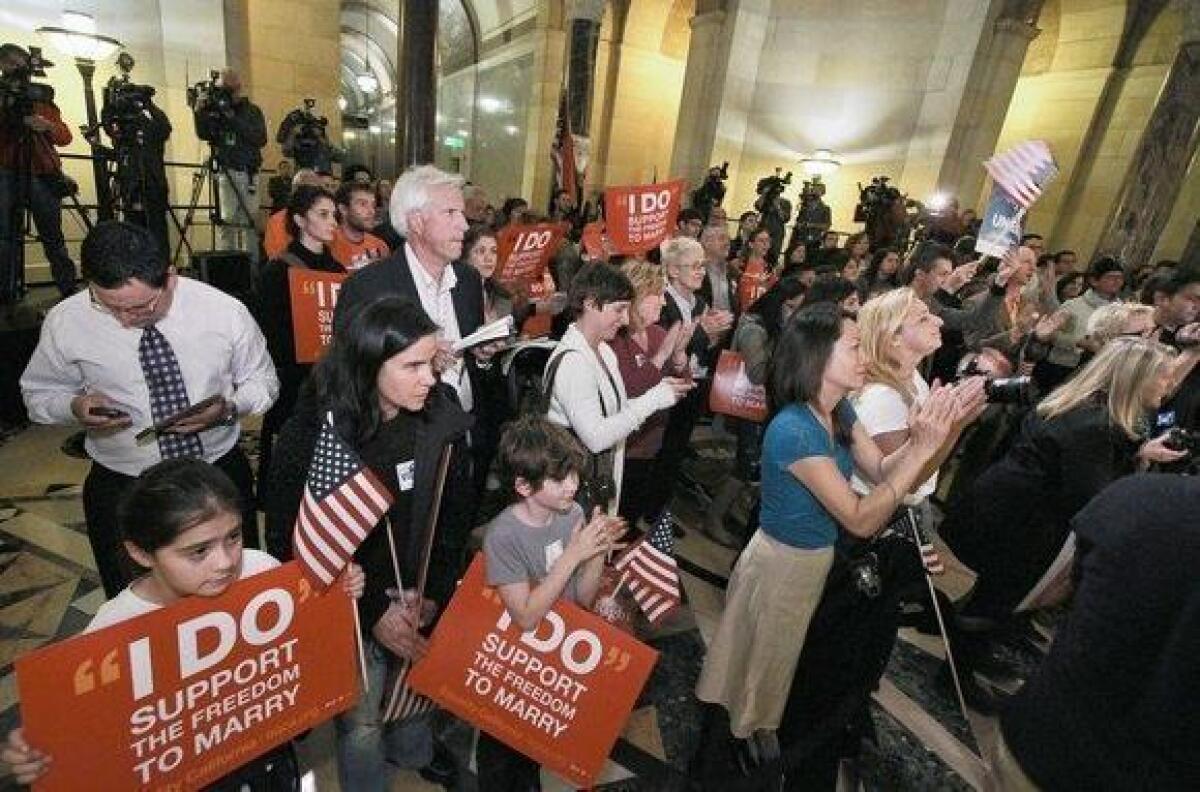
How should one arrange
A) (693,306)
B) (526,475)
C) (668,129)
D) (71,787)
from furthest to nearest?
1. (668,129)
2. (693,306)
3. (526,475)
4. (71,787)

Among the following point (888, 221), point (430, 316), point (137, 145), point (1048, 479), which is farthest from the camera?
point (888, 221)

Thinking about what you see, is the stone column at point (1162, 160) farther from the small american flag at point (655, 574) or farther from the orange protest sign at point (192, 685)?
the orange protest sign at point (192, 685)

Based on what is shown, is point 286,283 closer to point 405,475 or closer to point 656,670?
point 405,475

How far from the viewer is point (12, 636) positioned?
2.84m

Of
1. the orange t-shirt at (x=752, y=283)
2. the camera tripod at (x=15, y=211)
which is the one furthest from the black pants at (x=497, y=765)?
the camera tripod at (x=15, y=211)

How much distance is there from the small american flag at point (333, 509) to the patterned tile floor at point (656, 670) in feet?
4.22

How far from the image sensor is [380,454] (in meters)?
1.96

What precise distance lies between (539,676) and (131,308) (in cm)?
178

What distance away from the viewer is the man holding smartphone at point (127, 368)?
1945 millimetres

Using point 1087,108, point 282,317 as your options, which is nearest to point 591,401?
point 282,317

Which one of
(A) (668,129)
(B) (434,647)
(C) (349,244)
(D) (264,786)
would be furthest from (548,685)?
(A) (668,129)

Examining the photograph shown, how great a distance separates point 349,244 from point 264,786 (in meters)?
3.63

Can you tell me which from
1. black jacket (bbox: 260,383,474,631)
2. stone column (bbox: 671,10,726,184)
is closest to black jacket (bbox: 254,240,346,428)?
black jacket (bbox: 260,383,474,631)

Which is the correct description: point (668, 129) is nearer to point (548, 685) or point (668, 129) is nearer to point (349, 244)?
point (349, 244)
